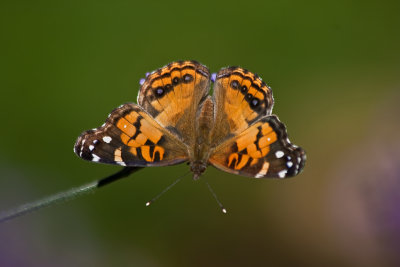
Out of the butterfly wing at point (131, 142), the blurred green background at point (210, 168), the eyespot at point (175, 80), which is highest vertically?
the blurred green background at point (210, 168)

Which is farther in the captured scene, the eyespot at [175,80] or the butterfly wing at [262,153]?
the eyespot at [175,80]

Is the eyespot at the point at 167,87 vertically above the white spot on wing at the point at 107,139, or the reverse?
the eyespot at the point at 167,87

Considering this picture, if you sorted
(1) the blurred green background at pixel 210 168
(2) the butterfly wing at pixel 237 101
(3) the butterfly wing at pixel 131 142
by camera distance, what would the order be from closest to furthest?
(3) the butterfly wing at pixel 131 142
(2) the butterfly wing at pixel 237 101
(1) the blurred green background at pixel 210 168
